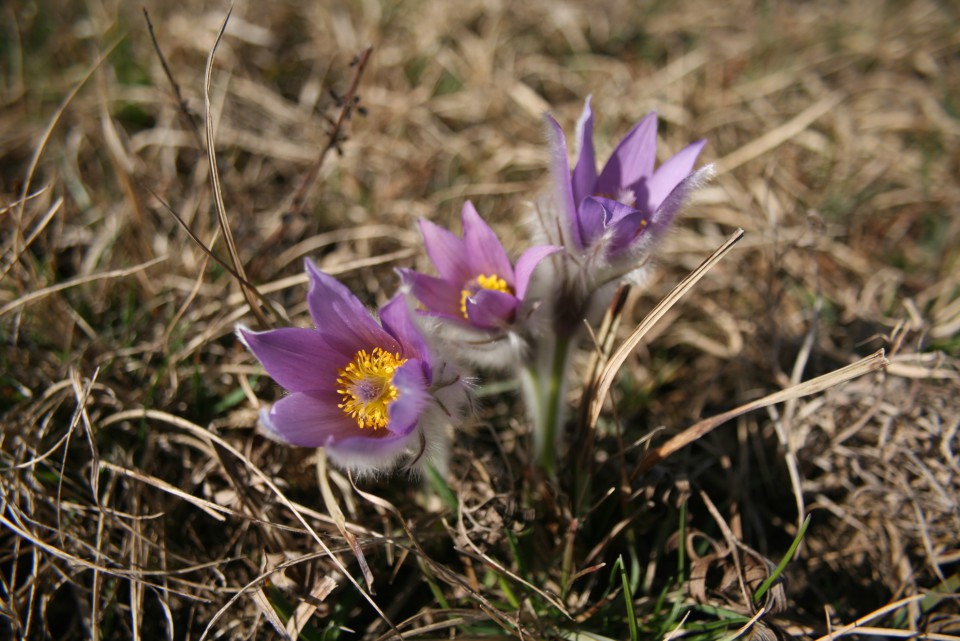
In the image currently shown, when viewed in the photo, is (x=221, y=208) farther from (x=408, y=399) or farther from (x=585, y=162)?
(x=585, y=162)

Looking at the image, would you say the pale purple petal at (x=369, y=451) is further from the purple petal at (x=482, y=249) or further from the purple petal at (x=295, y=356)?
the purple petal at (x=482, y=249)

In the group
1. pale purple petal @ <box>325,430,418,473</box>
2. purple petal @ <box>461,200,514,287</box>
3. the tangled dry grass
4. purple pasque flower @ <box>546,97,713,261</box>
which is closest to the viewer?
pale purple petal @ <box>325,430,418,473</box>

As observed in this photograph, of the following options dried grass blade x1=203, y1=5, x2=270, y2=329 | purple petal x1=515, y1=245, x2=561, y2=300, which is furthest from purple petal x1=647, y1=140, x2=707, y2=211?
dried grass blade x1=203, y1=5, x2=270, y2=329

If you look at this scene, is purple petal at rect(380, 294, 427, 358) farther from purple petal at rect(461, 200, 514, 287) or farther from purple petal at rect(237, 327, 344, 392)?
purple petal at rect(461, 200, 514, 287)

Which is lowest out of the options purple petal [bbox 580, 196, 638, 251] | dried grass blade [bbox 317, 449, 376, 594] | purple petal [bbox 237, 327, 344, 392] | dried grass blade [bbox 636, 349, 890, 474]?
dried grass blade [bbox 317, 449, 376, 594]

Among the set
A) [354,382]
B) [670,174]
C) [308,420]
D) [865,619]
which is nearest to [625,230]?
[670,174]

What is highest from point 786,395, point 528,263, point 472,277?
point 528,263

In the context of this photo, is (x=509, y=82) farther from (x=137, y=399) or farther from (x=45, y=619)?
(x=45, y=619)
